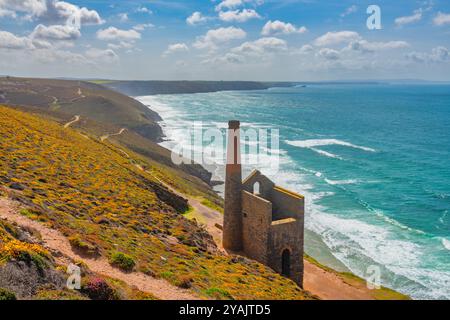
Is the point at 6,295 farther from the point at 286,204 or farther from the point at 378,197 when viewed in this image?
the point at 378,197

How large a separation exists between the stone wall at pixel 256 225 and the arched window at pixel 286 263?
1.58m

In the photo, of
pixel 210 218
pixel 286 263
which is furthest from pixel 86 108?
pixel 286 263

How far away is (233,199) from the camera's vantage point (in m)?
28.8

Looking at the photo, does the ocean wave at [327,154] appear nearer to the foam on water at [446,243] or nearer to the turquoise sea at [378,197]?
the turquoise sea at [378,197]

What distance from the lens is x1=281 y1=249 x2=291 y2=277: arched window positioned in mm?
27297

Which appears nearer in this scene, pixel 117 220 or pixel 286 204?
pixel 117 220

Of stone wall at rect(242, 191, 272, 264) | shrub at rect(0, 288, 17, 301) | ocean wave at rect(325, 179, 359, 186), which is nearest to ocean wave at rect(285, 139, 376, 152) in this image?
ocean wave at rect(325, 179, 359, 186)

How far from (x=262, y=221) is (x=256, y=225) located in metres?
0.83

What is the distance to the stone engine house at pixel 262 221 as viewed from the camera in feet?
87.0

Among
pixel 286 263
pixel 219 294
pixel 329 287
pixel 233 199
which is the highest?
pixel 233 199

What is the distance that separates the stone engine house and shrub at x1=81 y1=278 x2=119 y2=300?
1394 centimetres

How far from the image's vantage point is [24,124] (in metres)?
38.6
